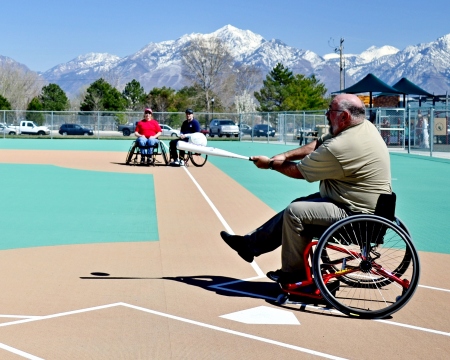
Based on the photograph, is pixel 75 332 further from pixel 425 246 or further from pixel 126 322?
pixel 425 246

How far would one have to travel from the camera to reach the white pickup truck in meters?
58.9

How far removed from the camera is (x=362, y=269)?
20.7ft

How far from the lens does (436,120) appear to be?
32.7m

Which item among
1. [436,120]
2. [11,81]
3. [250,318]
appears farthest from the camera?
[11,81]

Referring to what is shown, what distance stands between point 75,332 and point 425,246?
548 centimetres

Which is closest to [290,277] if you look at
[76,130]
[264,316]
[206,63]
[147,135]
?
[264,316]

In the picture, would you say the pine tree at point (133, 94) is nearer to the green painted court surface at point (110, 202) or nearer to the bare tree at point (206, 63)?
the bare tree at point (206, 63)

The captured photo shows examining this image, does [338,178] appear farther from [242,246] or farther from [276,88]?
[276,88]

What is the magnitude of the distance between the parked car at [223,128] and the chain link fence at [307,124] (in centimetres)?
156

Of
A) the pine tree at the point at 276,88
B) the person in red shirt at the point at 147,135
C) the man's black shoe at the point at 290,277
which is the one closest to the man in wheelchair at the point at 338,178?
the man's black shoe at the point at 290,277

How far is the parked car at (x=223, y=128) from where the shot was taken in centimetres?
5938

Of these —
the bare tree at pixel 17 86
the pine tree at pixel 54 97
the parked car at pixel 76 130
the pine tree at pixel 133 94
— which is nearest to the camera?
the parked car at pixel 76 130

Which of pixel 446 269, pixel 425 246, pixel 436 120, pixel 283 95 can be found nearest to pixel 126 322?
pixel 446 269

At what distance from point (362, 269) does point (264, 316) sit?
893mm
